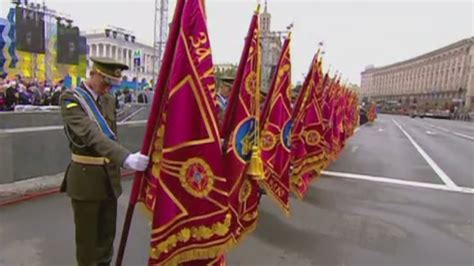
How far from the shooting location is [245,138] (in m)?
3.37

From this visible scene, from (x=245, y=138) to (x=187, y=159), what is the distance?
1.11 meters

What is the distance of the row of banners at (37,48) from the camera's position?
22.6 meters

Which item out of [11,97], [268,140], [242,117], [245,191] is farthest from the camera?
[11,97]

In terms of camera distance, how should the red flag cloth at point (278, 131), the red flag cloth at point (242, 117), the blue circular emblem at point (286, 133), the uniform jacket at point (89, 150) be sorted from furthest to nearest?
the blue circular emblem at point (286, 133) → the red flag cloth at point (278, 131) → the red flag cloth at point (242, 117) → the uniform jacket at point (89, 150)

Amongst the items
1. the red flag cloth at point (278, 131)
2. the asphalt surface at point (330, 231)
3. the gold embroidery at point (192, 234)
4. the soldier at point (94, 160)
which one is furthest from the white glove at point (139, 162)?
the red flag cloth at point (278, 131)

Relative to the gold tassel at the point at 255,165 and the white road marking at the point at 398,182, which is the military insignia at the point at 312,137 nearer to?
the white road marking at the point at 398,182

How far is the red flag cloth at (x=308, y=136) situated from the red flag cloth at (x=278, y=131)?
1238mm

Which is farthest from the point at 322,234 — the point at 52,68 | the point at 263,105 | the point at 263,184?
the point at 52,68

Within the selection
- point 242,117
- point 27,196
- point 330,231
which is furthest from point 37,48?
point 242,117

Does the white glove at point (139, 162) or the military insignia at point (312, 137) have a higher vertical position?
the white glove at point (139, 162)

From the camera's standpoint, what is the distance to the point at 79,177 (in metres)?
2.98

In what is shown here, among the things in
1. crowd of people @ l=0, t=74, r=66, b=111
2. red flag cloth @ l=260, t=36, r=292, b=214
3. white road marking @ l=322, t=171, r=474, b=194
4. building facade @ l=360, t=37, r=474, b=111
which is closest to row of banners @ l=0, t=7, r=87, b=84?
crowd of people @ l=0, t=74, r=66, b=111

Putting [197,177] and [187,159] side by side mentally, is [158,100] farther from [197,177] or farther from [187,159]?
[197,177]

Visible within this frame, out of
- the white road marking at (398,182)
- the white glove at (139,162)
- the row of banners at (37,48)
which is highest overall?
the row of banners at (37,48)
